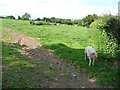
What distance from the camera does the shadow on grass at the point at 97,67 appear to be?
11469mm

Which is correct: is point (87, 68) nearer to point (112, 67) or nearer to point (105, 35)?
point (112, 67)

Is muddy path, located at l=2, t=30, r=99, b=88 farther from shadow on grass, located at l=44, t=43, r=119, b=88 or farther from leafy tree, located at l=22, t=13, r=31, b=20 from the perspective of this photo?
leafy tree, located at l=22, t=13, r=31, b=20

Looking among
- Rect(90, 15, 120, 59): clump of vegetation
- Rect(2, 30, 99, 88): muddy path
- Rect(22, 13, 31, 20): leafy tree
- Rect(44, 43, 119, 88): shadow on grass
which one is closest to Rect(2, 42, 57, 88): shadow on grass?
Rect(2, 30, 99, 88): muddy path

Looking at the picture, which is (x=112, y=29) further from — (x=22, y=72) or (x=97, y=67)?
(x=22, y=72)

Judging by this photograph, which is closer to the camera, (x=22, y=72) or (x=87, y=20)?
(x=22, y=72)

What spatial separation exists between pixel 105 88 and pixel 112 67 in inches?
112

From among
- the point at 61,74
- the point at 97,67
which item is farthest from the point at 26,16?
the point at 61,74

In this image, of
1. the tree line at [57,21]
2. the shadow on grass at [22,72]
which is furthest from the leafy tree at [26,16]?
the shadow on grass at [22,72]

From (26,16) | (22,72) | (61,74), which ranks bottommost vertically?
(61,74)

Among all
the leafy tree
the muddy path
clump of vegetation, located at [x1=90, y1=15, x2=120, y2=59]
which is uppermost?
the leafy tree

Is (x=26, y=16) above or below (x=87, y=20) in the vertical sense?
above

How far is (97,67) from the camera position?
13148mm

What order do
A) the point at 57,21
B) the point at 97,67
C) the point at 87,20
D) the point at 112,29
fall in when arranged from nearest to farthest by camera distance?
the point at 97,67 → the point at 112,29 → the point at 87,20 → the point at 57,21

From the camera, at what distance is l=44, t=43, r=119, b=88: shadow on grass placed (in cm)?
1147
